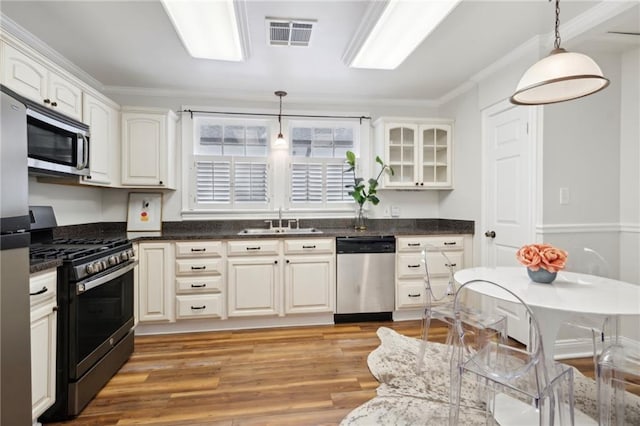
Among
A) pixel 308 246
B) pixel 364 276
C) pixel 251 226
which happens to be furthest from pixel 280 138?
pixel 364 276

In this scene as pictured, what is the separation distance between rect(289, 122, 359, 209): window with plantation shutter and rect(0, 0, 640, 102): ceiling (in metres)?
0.42

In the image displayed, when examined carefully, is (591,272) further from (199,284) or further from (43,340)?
(43,340)

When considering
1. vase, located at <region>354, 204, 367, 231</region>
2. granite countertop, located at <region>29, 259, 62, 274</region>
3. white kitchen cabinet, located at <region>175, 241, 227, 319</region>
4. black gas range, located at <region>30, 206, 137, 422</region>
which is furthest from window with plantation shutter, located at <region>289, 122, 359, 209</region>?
granite countertop, located at <region>29, 259, 62, 274</region>

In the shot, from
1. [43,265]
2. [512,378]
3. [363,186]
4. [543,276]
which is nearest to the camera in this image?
[512,378]

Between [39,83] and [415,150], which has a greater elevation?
[39,83]

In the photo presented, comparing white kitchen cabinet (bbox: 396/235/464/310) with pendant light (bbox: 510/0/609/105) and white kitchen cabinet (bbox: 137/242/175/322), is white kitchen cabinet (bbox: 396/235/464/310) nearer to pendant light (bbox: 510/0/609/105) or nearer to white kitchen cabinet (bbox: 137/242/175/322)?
pendant light (bbox: 510/0/609/105)

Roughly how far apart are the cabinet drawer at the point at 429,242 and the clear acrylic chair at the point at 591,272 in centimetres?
105

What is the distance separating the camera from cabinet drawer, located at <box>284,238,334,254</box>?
3068 millimetres

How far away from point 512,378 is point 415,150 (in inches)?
108

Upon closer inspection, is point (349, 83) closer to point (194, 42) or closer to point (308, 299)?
point (194, 42)

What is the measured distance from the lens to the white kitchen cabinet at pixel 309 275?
10.1 feet

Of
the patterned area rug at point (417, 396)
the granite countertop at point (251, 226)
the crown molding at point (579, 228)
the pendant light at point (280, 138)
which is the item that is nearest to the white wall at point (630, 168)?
the crown molding at point (579, 228)

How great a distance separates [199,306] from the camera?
9.61 ft

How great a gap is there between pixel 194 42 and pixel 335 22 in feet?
3.42
